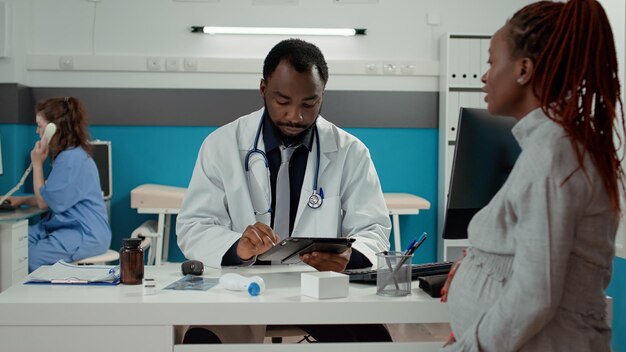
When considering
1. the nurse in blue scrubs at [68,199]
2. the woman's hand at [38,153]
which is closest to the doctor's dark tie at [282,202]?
the nurse in blue scrubs at [68,199]

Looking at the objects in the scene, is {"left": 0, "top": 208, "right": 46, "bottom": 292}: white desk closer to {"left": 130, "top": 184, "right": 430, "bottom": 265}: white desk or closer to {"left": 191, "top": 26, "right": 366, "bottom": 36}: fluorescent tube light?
{"left": 130, "top": 184, "right": 430, "bottom": 265}: white desk

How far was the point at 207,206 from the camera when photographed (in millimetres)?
2008

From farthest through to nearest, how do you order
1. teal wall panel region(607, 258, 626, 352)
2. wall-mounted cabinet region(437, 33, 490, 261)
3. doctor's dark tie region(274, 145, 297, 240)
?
wall-mounted cabinet region(437, 33, 490, 261) → teal wall panel region(607, 258, 626, 352) → doctor's dark tie region(274, 145, 297, 240)

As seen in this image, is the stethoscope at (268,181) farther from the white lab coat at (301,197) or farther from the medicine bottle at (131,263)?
A: the medicine bottle at (131,263)

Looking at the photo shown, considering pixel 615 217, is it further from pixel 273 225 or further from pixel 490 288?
pixel 273 225

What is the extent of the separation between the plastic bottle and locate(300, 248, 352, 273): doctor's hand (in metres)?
0.21

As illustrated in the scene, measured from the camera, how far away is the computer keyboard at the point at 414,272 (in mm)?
1700

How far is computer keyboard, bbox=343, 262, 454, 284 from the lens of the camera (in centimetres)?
170

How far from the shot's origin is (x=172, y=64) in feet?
15.0

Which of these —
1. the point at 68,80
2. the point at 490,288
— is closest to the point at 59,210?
the point at 68,80

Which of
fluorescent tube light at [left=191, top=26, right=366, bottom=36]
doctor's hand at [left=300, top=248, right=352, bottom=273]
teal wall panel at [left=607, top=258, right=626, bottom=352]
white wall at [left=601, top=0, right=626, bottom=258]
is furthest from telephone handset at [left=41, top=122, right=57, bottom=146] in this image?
teal wall panel at [left=607, top=258, right=626, bottom=352]

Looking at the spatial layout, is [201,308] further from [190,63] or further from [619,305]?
[190,63]

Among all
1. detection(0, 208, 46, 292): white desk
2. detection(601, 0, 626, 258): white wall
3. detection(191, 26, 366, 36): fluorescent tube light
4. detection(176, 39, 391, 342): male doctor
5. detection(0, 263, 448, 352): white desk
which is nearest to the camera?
detection(0, 263, 448, 352): white desk

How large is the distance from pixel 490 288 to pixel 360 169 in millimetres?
1024
